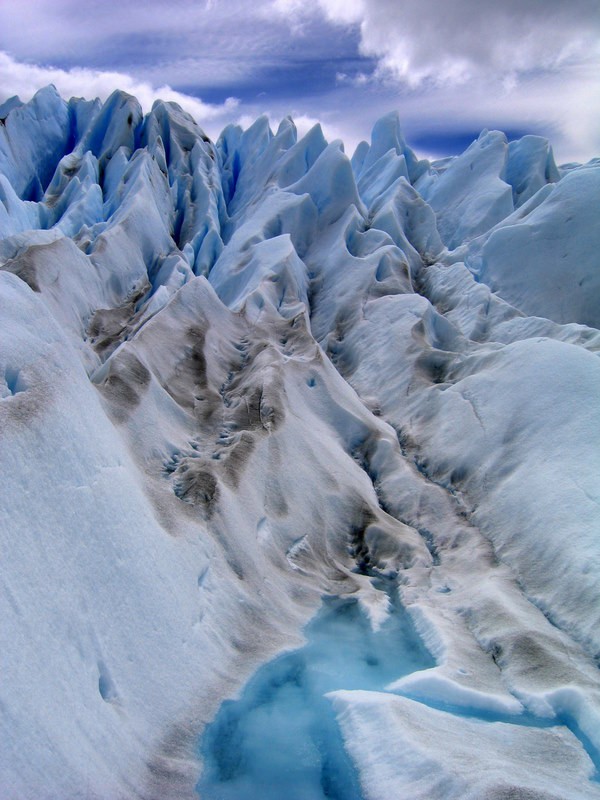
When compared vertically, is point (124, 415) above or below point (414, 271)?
above

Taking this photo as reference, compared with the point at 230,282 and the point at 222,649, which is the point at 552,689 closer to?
the point at 222,649

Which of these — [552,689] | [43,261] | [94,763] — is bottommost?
[552,689]

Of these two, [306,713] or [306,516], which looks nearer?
[306,713]

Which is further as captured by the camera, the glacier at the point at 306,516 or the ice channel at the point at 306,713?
the ice channel at the point at 306,713

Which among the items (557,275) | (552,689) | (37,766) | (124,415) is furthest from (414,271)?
(37,766)

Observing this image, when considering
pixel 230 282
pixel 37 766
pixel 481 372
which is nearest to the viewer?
pixel 37 766

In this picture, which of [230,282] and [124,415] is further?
[230,282]
